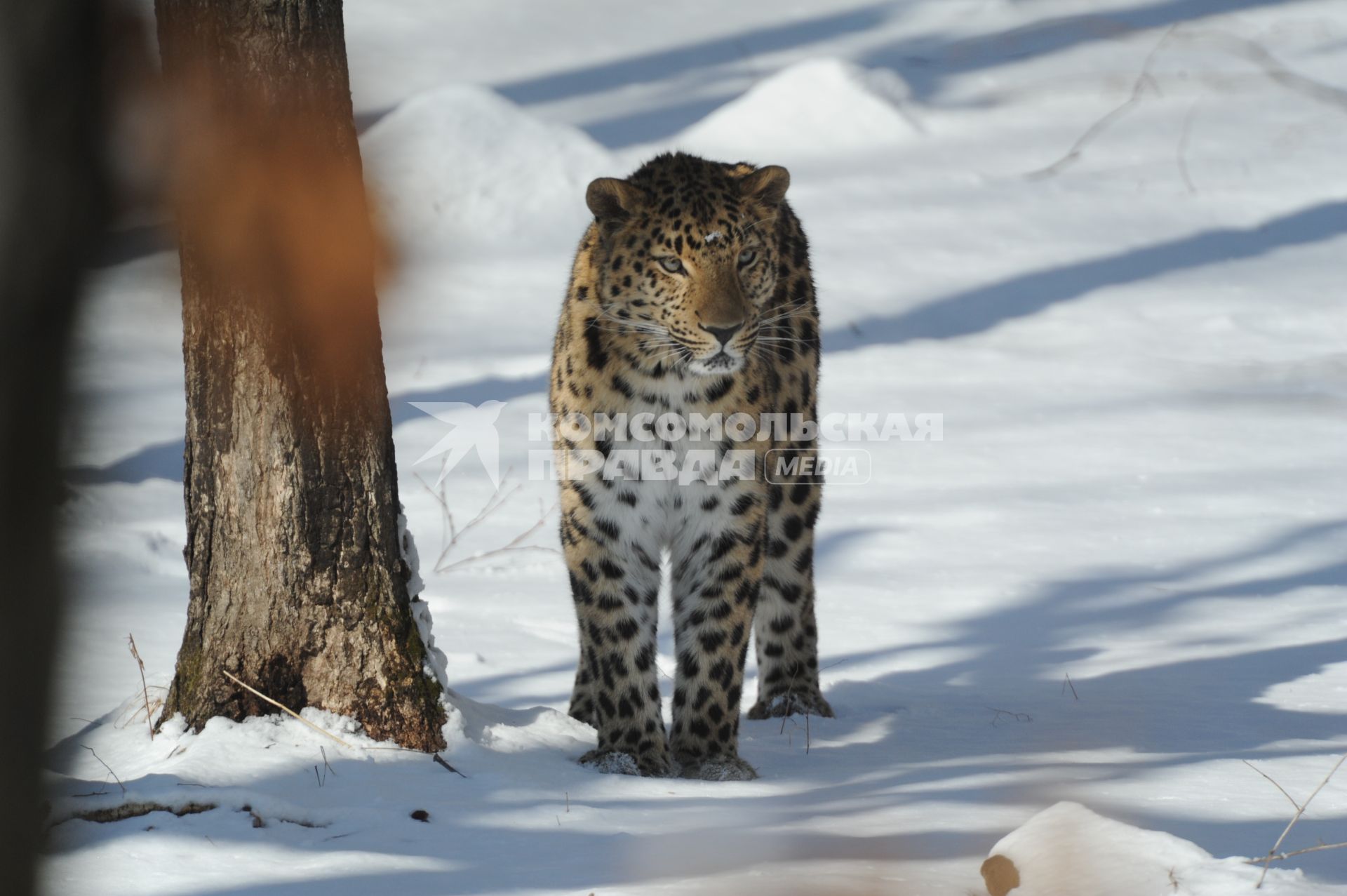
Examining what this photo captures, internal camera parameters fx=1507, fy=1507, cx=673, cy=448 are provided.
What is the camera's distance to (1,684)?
4.63 ft

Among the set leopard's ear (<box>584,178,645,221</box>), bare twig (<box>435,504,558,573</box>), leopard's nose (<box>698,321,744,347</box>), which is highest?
leopard's ear (<box>584,178,645,221</box>)

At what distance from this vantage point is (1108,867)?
324cm

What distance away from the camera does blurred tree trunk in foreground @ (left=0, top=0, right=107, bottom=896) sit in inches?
46.5

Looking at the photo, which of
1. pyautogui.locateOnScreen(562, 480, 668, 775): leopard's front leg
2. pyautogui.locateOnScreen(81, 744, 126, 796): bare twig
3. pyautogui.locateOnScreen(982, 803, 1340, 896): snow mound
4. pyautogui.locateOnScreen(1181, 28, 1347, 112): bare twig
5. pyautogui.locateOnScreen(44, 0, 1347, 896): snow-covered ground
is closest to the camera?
pyautogui.locateOnScreen(982, 803, 1340, 896): snow mound

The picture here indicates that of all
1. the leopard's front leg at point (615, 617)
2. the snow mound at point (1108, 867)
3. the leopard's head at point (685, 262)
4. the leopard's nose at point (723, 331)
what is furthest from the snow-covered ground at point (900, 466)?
the leopard's nose at point (723, 331)

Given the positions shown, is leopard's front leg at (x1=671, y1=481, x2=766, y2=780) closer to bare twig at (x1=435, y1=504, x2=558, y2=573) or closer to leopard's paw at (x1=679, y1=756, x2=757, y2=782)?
leopard's paw at (x1=679, y1=756, x2=757, y2=782)

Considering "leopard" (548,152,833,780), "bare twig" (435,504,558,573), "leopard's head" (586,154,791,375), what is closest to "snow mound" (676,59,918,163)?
"bare twig" (435,504,558,573)

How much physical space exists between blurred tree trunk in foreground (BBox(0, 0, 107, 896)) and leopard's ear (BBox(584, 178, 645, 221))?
3715 millimetres

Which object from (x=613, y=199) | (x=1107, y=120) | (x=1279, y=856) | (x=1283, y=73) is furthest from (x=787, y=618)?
(x=1107, y=120)

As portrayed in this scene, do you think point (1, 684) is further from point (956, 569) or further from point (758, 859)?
point (956, 569)

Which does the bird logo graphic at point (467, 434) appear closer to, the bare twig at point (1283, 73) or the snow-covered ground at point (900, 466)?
the snow-covered ground at point (900, 466)

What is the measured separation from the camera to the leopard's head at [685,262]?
4.91 metres

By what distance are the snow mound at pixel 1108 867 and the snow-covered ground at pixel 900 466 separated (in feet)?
0.07

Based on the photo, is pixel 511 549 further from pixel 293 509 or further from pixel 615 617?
pixel 293 509
